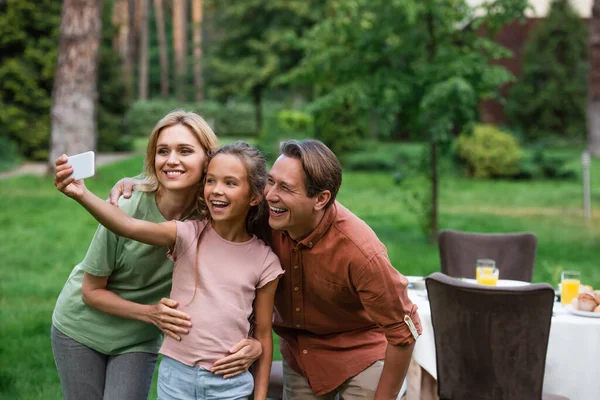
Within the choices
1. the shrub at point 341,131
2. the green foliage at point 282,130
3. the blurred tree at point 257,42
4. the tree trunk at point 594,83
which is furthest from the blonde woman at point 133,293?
the blurred tree at point 257,42

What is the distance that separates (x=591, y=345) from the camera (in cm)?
429

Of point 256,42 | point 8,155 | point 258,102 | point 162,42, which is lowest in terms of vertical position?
point 8,155

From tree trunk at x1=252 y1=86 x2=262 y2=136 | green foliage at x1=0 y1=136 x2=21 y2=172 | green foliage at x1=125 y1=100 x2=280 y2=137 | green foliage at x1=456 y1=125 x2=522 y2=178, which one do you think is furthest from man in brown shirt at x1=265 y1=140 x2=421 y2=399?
green foliage at x1=125 y1=100 x2=280 y2=137

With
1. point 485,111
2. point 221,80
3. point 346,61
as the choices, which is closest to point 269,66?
point 221,80

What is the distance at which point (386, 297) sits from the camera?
299 centimetres

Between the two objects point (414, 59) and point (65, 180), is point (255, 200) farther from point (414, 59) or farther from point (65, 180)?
point (414, 59)

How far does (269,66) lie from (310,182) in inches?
1315

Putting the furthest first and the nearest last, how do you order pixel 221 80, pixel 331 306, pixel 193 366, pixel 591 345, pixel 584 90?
pixel 221 80 < pixel 584 90 < pixel 591 345 < pixel 331 306 < pixel 193 366

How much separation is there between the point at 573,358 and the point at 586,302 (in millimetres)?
349

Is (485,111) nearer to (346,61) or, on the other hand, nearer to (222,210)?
(346,61)

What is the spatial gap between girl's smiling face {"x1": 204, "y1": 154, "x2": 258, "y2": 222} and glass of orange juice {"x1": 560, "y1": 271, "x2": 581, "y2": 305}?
2517 millimetres

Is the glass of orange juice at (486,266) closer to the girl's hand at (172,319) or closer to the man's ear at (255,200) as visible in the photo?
the man's ear at (255,200)

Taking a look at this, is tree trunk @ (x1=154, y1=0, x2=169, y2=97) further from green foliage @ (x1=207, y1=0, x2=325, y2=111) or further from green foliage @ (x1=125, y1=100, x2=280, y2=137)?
green foliage @ (x1=207, y1=0, x2=325, y2=111)

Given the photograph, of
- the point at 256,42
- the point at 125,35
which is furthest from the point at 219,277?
the point at 125,35
